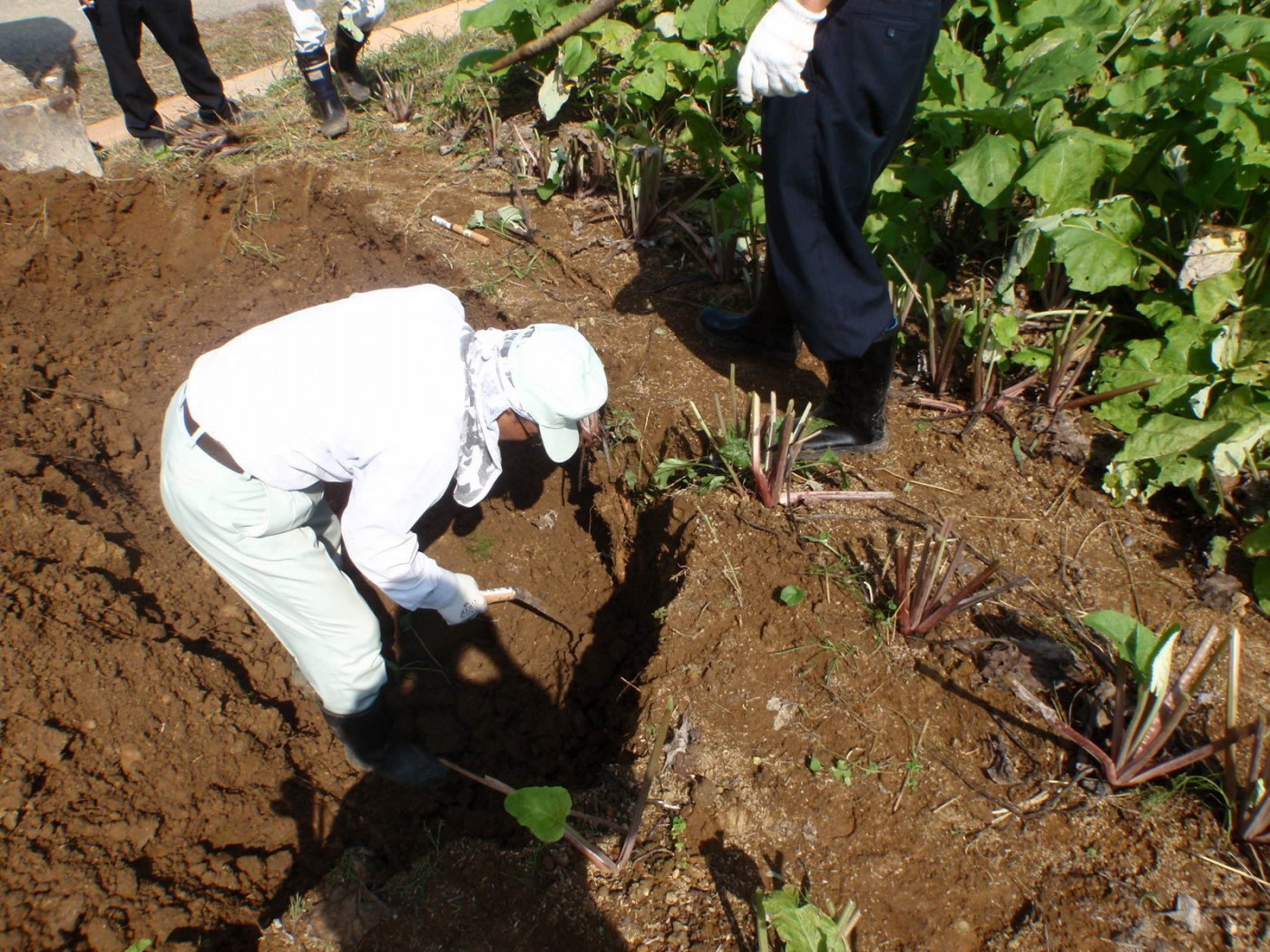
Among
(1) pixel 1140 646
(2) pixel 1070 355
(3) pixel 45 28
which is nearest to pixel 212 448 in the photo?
(1) pixel 1140 646

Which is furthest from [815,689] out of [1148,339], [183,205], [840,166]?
[183,205]

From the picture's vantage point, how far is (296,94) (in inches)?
217

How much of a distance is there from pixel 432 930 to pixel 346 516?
1030mm

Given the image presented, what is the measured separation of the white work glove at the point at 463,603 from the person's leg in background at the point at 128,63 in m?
4.03

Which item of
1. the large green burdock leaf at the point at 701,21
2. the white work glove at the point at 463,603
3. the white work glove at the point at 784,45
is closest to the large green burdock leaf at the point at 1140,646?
the white work glove at the point at 784,45

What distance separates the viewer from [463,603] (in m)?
2.45

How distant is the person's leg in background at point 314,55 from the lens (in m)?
4.69

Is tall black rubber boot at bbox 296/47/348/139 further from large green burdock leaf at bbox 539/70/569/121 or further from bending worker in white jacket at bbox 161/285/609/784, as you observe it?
bending worker in white jacket at bbox 161/285/609/784

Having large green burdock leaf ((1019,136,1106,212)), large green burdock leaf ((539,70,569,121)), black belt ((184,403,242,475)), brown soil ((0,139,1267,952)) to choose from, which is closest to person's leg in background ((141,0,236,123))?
brown soil ((0,139,1267,952))

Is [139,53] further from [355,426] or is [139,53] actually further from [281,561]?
[355,426]

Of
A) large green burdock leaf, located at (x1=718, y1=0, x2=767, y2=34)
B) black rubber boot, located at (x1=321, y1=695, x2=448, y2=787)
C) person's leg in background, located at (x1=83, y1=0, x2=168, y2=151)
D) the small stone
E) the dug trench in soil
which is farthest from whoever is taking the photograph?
person's leg in background, located at (x1=83, y1=0, x2=168, y2=151)

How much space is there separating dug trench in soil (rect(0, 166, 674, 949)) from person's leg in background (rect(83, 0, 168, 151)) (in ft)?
3.08

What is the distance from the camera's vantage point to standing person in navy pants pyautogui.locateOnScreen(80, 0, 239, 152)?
Result: 4.51m

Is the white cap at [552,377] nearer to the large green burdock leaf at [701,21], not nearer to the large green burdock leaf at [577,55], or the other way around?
the large green burdock leaf at [701,21]
